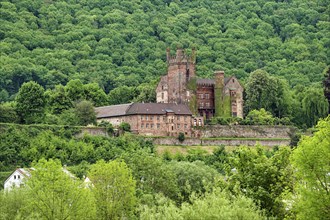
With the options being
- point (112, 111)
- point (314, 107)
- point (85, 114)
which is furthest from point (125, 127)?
point (314, 107)

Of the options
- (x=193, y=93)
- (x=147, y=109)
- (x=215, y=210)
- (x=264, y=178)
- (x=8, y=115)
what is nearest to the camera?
(x=215, y=210)

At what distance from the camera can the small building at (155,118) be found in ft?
395

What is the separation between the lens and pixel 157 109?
399ft

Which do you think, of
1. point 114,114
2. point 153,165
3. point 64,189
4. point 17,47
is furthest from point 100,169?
point 17,47

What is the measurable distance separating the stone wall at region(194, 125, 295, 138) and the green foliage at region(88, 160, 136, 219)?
49.0m

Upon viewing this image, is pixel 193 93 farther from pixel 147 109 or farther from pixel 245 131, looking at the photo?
pixel 147 109

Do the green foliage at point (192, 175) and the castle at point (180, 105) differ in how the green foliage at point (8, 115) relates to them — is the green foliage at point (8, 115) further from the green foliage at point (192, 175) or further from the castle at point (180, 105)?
the green foliage at point (192, 175)

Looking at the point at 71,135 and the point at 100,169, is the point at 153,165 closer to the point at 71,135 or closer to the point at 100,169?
the point at 100,169

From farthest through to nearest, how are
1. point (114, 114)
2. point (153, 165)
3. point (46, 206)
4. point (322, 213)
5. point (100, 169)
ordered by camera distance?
point (114, 114) < point (153, 165) < point (100, 169) < point (46, 206) < point (322, 213)

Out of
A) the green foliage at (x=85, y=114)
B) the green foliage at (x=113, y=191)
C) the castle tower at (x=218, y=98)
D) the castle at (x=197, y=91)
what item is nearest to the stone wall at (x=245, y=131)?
the castle at (x=197, y=91)

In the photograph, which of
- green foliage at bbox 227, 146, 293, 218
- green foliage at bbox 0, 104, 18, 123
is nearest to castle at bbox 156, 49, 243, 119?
green foliage at bbox 0, 104, 18, 123

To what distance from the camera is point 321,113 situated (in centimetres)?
14275

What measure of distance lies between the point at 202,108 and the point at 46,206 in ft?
213

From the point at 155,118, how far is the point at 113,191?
4968 centimetres
